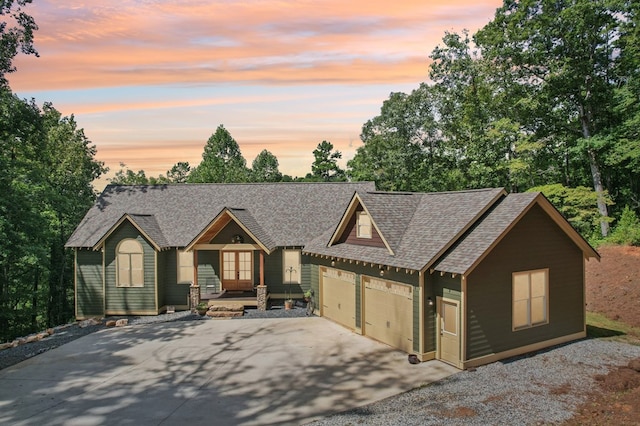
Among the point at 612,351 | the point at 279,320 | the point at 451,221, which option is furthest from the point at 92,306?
the point at 612,351

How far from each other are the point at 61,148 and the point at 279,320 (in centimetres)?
2441

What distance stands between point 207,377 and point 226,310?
8419 millimetres

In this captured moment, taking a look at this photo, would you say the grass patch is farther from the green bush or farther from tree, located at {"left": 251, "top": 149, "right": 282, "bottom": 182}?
tree, located at {"left": 251, "top": 149, "right": 282, "bottom": 182}

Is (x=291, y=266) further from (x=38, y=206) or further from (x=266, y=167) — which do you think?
(x=266, y=167)

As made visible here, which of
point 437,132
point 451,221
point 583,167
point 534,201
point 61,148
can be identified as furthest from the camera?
point 437,132

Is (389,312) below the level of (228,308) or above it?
above

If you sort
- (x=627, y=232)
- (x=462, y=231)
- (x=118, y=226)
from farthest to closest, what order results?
(x=627, y=232) → (x=118, y=226) → (x=462, y=231)

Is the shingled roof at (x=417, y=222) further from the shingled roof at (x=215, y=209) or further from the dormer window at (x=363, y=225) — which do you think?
the shingled roof at (x=215, y=209)

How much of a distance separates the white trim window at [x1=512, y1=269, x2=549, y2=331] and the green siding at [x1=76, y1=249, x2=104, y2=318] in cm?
1970

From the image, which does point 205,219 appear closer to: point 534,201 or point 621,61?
point 534,201

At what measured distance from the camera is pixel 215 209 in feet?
87.8

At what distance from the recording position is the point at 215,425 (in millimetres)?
10664

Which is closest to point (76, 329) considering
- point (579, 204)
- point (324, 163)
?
point (579, 204)

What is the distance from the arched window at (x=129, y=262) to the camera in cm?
2292
